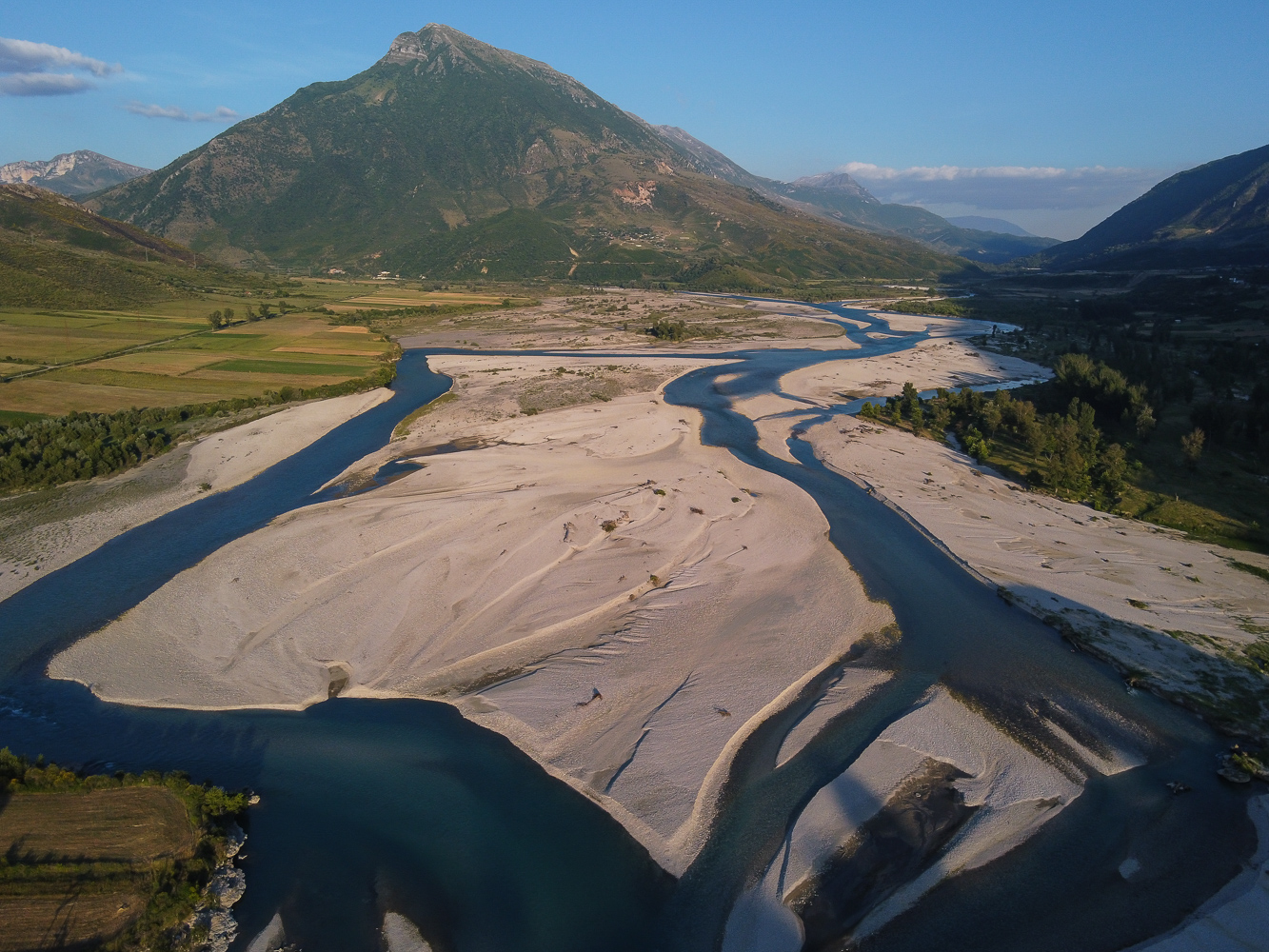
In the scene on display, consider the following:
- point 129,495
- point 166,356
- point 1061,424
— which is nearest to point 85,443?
point 129,495

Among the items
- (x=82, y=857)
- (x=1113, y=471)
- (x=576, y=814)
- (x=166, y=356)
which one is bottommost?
(x=576, y=814)

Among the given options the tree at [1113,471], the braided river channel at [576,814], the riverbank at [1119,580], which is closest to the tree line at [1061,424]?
the tree at [1113,471]

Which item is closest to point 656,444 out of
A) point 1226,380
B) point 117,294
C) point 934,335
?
point 1226,380

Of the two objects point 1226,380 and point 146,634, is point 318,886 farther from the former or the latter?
point 1226,380

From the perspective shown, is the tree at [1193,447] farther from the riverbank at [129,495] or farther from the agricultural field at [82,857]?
the riverbank at [129,495]

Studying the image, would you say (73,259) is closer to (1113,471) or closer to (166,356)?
(166,356)

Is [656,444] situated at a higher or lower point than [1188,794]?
higher
